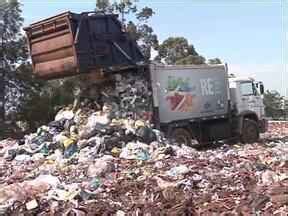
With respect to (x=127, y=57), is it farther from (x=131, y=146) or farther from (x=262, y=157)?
(x=262, y=157)

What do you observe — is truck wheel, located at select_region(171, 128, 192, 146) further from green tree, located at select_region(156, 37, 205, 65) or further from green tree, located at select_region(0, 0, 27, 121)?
green tree, located at select_region(156, 37, 205, 65)

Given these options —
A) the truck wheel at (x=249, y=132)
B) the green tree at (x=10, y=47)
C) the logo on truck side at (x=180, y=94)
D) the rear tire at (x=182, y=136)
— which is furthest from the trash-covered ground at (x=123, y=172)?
the green tree at (x=10, y=47)

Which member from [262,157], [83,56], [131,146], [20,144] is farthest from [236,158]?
[20,144]

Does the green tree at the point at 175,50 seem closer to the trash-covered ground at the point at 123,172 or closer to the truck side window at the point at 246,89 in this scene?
the truck side window at the point at 246,89

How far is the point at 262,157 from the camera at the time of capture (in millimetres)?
10047

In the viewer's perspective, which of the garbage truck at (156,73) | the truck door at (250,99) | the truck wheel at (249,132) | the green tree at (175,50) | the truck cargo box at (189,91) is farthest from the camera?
the green tree at (175,50)

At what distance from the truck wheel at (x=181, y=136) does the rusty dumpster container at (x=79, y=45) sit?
2.01 m

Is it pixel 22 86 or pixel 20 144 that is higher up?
pixel 22 86

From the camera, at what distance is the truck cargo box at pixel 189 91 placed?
13.9 meters

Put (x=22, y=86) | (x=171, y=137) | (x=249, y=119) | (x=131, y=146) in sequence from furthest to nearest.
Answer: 1. (x=22, y=86)
2. (x=249, y=119)
3. (x=171, y=137)
4. (x=131, y=146)

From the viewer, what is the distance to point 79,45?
13047 mm

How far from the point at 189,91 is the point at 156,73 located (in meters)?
1.46

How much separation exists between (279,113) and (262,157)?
22911 mm

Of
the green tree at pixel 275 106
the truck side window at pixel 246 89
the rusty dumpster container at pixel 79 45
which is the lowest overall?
the green tree at pixel 275 106
